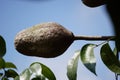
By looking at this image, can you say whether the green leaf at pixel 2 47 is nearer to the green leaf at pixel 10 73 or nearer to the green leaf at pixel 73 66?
the green leaf at pixel 10 73

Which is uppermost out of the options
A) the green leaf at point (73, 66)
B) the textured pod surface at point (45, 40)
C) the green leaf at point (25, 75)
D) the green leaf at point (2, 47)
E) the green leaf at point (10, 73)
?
the textured pod surface at point (45, 40)

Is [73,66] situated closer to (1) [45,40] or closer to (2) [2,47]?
(1) [45,40]

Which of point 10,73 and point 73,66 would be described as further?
point 10,73

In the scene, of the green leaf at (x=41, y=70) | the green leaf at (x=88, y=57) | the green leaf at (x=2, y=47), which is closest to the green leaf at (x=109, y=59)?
the green leaf at (x=88, y=57)

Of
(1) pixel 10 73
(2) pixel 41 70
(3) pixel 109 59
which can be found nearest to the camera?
(3) pixel 109 59

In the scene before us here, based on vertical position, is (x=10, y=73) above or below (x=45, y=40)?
below

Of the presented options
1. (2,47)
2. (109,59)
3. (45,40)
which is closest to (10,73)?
(2,47)

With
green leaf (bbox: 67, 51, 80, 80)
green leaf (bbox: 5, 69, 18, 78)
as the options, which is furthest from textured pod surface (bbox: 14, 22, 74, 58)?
green leaf (bbox: 5, 69, 18, 78)
